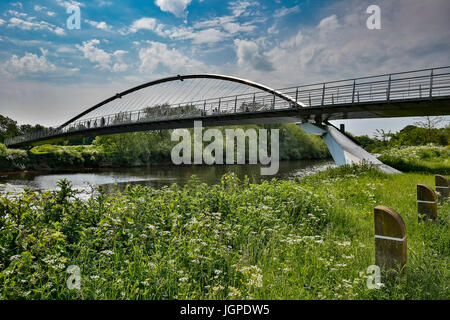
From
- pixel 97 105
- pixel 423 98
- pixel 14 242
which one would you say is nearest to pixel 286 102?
pixel 423 98

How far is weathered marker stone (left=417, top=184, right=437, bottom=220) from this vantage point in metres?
4.93

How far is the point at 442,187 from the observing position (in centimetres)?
615

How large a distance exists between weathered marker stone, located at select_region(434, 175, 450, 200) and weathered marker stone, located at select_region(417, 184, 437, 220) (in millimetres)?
1527

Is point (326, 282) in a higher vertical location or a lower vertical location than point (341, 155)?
lower

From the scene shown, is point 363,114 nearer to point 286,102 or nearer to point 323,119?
point 323,119

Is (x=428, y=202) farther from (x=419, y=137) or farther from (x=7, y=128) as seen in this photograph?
(x=7, y=128)

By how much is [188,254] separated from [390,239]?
2057 millimetres

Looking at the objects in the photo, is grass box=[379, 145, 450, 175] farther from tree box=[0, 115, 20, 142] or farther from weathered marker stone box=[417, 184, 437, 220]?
tree box=[0, 115, 20, 142]

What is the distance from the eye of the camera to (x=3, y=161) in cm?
3303

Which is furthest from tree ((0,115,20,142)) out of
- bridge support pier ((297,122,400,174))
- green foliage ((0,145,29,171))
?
bridge support pier ((297,122,400,174))

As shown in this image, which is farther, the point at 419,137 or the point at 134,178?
the point at 419,137

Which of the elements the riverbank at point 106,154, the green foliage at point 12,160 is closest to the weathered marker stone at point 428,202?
the green foliage at point 12,160

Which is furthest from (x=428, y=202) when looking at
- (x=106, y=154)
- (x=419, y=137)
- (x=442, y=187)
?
(x=106, y=154)
